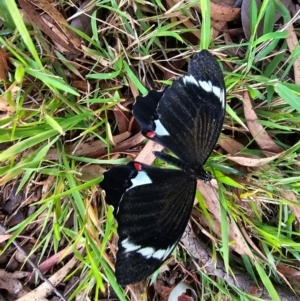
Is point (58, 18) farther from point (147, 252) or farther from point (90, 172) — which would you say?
point (147, 252)

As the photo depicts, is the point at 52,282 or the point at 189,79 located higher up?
the point at 189,79

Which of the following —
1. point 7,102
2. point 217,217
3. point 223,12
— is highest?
point 223,12

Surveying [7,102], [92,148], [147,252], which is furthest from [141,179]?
[7,102]

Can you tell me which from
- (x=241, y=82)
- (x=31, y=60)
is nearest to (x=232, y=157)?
(x=241, y=82)

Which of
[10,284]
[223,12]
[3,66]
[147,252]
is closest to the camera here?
[147,252]

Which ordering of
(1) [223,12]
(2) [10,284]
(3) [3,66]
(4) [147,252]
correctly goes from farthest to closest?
(2) [10,284], (1) [223,12], (3) [3,66], (4) [147,252]

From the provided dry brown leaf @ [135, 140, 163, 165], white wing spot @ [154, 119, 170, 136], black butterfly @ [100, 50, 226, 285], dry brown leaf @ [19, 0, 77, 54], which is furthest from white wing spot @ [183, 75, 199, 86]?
dry brown leaf @ [19, 0, 77, 54]
